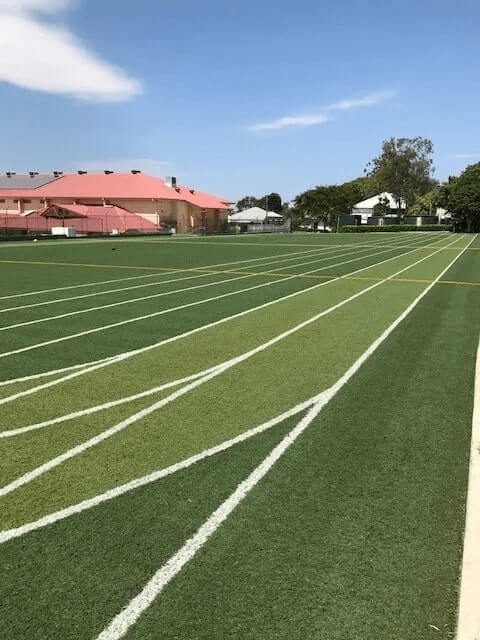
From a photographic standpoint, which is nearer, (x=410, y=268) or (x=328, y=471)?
(x=328, y=471)

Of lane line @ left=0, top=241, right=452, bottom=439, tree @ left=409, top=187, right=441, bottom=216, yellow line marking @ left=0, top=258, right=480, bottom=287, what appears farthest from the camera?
tree @ left=409, top=187, right=441, bottom=216

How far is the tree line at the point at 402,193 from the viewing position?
71.2 m

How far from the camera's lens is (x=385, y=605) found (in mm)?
2857

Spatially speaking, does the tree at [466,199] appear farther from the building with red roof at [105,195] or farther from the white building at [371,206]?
the building with red roof at [105,195]

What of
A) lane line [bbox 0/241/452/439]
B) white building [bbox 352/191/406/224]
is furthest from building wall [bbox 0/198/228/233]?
lane line [bbox 0/241/452/439]

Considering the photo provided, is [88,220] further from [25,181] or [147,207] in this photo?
[25,181]

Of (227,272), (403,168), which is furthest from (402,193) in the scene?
(227,272)

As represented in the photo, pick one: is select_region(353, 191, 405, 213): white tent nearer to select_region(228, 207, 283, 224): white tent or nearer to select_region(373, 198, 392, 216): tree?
select_region(373, 198, 392, 216): tree

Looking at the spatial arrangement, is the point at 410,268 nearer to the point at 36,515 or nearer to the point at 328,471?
the point at 328,471

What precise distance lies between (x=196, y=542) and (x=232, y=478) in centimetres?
85

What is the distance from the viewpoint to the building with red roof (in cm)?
7344

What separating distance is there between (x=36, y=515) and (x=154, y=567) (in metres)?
0.97

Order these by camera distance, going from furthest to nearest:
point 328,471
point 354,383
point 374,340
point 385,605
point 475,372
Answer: point 374,340
point 475,372
point 354,383
point 328,471
point 385,605

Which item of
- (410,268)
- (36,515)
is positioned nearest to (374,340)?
(36,515)
